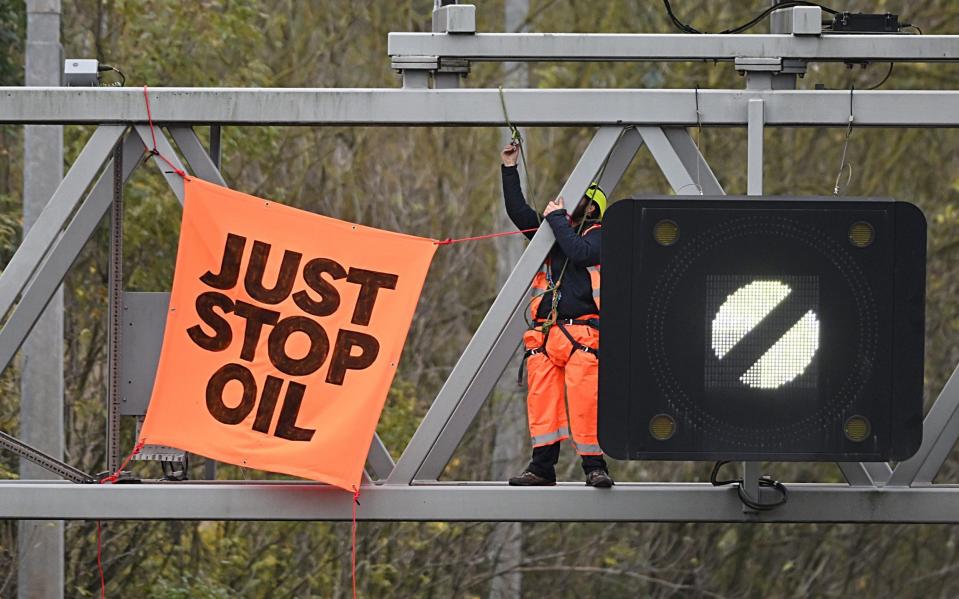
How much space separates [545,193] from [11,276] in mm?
11853

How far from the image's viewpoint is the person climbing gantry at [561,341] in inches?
276

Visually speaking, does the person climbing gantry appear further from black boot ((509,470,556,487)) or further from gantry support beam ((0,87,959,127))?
gantry support beam ((0,87,959,127))

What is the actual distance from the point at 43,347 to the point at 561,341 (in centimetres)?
593

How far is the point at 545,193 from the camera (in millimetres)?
18172

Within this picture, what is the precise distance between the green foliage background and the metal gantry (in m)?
8.73

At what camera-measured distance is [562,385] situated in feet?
23.8

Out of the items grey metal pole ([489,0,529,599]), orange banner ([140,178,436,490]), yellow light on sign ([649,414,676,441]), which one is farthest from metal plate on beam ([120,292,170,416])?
grey metal pole ([489,0,529,599])

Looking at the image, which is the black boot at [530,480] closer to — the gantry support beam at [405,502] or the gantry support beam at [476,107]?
the gantry support beam at [405,502]

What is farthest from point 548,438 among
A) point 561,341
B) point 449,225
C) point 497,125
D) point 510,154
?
point 449,225

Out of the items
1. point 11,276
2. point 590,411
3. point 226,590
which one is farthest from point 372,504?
point 226,590

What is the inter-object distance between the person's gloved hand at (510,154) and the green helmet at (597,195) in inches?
13.0

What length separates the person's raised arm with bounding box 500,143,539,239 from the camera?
7000 mm

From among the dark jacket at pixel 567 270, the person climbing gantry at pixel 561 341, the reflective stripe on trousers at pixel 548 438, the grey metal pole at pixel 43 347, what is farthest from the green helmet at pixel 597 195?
the grey metal pole at pixel 43 347

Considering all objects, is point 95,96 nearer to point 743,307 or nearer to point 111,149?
point 111,149
